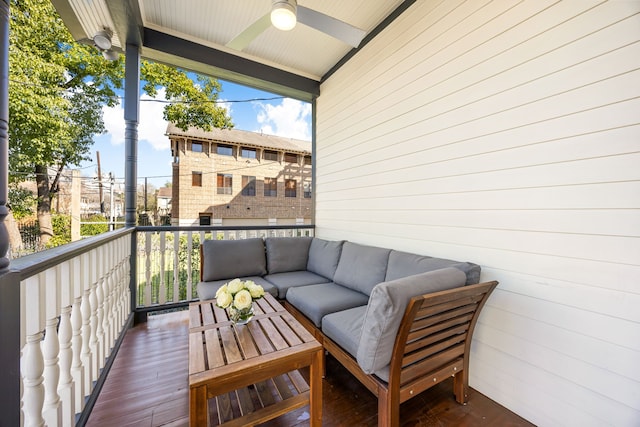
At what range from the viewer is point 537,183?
164 cm

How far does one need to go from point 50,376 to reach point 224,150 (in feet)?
37.3

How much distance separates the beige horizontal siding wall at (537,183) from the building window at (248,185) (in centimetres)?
1030

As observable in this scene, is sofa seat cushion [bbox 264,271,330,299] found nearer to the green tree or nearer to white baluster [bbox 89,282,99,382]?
white baluster [bbox 89,282,99,382]

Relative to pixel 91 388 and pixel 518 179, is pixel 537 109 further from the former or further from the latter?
pixel 91 388

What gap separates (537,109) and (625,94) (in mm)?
378

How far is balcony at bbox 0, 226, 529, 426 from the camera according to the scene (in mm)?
994

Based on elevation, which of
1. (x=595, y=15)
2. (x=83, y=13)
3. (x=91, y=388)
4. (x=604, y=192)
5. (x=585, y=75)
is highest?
(x=83, y=13)

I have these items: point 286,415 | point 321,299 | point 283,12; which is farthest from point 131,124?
point 286,415

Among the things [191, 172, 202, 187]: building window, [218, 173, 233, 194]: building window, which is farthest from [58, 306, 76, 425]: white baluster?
[218, 173, 233, 194]: building window

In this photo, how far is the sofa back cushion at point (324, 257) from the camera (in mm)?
3102

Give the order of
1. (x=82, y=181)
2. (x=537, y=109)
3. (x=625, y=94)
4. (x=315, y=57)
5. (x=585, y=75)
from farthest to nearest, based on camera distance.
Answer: (x=82, y=181)
(x=315, y=57)
(x=537, y=109)
(x=585, y=75)
(x=625, y=94)

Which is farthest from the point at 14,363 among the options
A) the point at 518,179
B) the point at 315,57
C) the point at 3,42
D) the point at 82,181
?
the point at 82,181

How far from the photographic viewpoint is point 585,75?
56.7 inches

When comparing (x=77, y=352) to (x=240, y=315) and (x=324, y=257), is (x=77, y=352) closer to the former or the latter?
(x=240, y=315)
